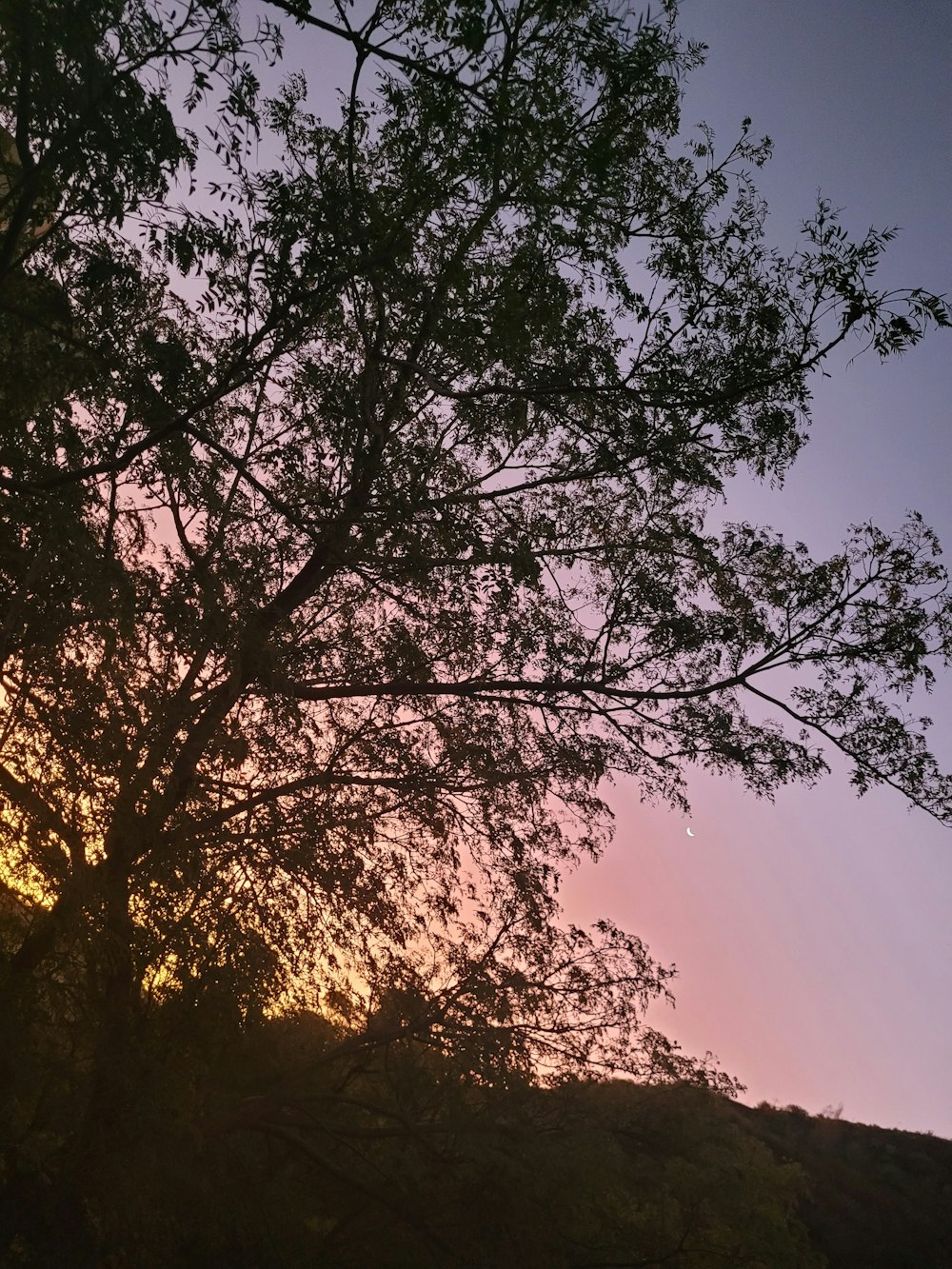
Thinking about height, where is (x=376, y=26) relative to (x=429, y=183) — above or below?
below

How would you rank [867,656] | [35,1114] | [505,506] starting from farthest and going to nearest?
[867,656], [505,506], [35,1114]

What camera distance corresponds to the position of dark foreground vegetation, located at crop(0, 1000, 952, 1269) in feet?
24.9

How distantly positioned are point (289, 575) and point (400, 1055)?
178 inches

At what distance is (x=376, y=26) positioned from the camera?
16.1ft

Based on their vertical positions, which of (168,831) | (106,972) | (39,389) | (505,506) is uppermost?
(505,506)

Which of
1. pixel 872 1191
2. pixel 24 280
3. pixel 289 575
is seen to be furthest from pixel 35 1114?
pixel 872 1191

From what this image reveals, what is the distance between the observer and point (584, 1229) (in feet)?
33.3

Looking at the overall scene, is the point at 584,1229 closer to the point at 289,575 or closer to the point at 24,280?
the point at 289,575

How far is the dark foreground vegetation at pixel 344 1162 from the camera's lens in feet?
24.9

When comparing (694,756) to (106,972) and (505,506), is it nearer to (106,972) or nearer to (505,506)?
(505,506)

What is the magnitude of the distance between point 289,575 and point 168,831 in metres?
2.47

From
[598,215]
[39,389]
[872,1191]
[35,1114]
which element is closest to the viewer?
[39,389]

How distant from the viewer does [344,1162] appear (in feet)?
33.2

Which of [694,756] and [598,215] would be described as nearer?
[598,215]
